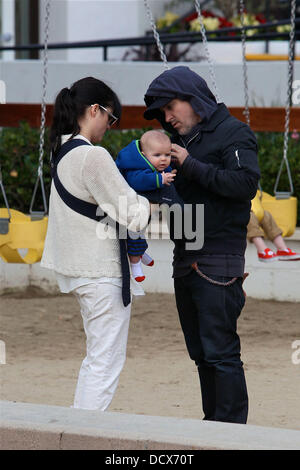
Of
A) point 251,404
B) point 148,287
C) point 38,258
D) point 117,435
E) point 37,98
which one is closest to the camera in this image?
point 117,435

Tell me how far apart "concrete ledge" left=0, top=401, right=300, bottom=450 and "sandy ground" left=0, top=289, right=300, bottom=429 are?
1.43 m

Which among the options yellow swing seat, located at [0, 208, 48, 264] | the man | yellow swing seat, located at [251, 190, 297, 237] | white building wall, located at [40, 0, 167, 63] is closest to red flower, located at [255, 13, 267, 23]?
white building wall, located at [40, 0, 167, 63]

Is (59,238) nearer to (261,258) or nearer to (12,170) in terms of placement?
(261,258)

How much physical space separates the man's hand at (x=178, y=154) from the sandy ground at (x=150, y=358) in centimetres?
160

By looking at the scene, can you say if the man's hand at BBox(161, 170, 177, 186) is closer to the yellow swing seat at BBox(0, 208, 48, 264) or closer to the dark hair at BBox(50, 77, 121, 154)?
the dark hair at BBox(50, 77, 121, 154)

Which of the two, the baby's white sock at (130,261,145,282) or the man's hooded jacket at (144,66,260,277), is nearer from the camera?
the man's hooded jacket at (144,66,260,277)

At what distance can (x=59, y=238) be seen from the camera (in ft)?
12.5

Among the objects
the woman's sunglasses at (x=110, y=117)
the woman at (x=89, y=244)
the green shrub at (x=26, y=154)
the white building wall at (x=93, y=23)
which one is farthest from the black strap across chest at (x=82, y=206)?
the white building wall at (x=93, y=23)

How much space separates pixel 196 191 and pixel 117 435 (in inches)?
44.6

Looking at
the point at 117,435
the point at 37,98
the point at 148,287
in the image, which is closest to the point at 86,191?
the point at 117,435

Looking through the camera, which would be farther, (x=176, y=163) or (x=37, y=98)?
(x=37, y=98)

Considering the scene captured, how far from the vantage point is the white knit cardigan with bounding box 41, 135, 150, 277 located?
363 centimetres

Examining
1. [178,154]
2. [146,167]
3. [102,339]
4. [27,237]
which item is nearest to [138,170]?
[146,167]

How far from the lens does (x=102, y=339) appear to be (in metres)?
3.79
